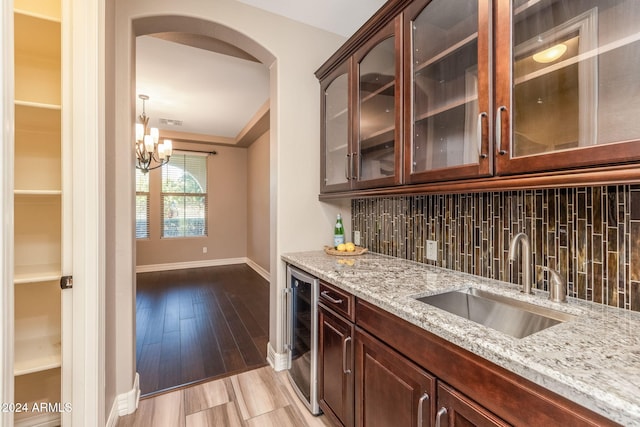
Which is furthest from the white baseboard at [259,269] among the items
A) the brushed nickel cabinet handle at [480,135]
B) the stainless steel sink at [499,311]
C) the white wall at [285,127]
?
the brushed nickel cabinet handle at [480,135]

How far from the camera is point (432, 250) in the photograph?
172cm

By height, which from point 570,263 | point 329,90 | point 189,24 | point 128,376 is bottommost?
point 128,376

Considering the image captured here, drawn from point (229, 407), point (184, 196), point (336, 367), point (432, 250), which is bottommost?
point (229, 407)

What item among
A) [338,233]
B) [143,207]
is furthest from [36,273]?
[143,207]

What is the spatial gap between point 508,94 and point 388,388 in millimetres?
1213

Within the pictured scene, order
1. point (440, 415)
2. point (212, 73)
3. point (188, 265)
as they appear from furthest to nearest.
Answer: point (188, 265) → point (212, 73) → point (440, 415)

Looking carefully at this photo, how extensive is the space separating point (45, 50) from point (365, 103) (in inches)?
68.8

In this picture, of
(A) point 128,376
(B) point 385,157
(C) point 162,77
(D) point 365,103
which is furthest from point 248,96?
(A) point 128,376

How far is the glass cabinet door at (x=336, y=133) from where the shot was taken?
6.63 feet

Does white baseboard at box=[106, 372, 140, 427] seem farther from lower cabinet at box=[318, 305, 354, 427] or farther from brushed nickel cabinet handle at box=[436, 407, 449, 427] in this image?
brushed nickel cabinet handle at box=[436, 407, 449, 427]

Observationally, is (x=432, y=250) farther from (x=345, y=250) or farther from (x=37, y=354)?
(x=37, y=354)

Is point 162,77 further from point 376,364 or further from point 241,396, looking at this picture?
point 376,364

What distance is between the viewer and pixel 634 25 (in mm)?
815

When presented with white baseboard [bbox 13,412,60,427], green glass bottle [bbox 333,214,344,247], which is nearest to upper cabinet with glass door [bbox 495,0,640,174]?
green glass bottle [bbox 333,214,344,247]
